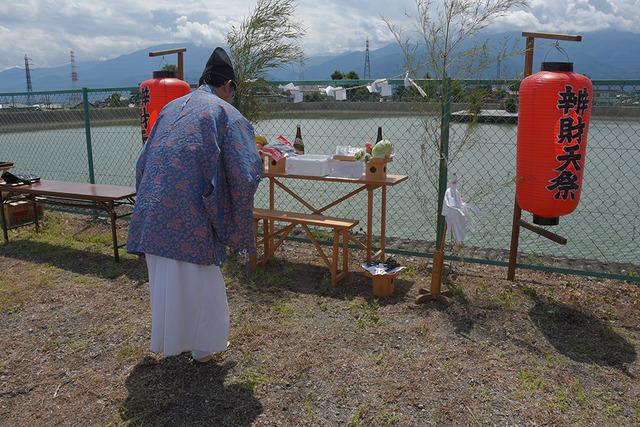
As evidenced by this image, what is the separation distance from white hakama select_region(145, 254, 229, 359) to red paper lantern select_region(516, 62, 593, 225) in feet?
7.20

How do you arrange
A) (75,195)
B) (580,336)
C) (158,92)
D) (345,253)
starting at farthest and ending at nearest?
(158,92)
(75,195)
(345,253)
(580,336)

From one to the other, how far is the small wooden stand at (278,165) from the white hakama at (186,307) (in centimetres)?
185

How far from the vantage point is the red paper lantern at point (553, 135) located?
3.38 meters

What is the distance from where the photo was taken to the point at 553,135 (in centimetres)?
343

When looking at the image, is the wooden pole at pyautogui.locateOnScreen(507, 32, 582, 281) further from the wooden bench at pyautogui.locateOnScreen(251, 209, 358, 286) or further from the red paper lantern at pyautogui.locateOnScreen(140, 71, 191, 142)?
the red paper lantern at pyautogui.locateOnScreen(140, 71, 191, 142)

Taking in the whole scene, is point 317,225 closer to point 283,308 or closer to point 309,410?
point 283,308

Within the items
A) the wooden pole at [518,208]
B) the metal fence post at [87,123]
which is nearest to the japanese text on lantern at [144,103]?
the metal fence post at [87,123]

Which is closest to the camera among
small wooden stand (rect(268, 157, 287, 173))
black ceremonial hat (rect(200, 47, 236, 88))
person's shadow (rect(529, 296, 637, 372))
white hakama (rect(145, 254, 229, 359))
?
white hakama (rect(145, 254, 229, 359))

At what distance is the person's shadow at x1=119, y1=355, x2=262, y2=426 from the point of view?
2600mm

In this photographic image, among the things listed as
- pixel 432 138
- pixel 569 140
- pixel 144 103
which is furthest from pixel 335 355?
→ pixel 144 103

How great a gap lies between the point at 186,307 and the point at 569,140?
8.56 ft

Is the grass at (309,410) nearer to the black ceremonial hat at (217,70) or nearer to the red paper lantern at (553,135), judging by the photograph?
the black ceremonial hat at (217,70)

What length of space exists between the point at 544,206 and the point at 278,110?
301 centimetres

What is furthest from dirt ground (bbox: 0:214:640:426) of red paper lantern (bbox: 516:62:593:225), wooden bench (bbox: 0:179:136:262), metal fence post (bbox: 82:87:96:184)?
metal fence post (bbox: 82:87:96:184)
